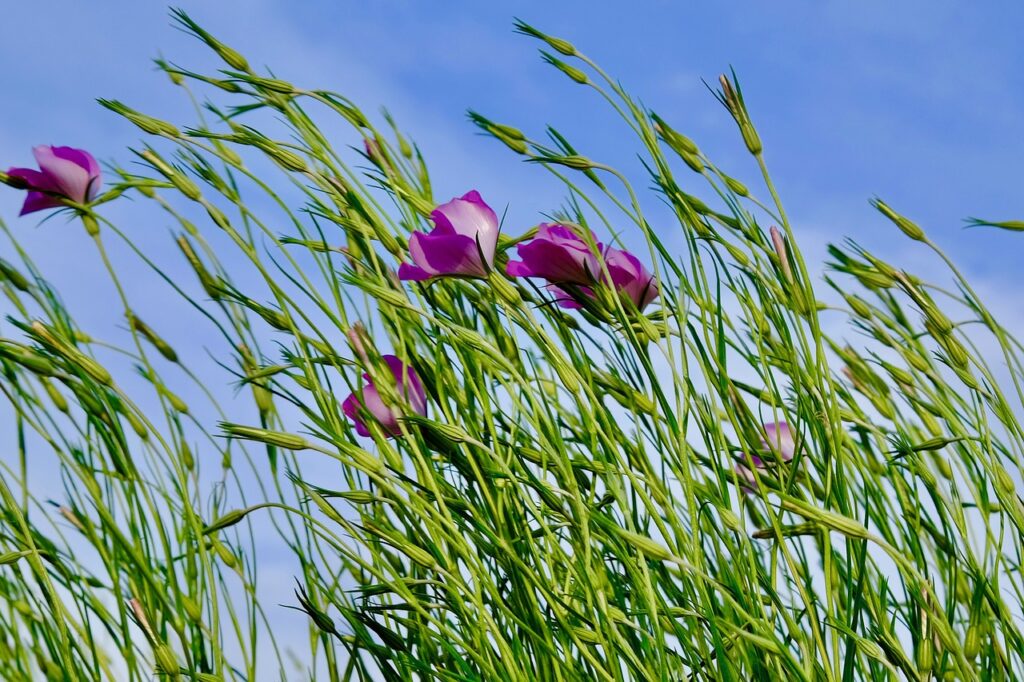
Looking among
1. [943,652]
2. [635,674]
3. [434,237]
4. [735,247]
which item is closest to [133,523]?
[434,237]

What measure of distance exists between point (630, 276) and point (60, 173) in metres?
0.79

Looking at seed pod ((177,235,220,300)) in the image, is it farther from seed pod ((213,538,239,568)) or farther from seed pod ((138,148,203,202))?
seed pod ((213,538,239,568))

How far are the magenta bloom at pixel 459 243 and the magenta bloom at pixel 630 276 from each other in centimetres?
14

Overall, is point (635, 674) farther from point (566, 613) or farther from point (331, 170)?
point (331, 170)

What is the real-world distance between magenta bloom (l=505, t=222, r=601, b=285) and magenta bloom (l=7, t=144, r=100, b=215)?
65 centimetres

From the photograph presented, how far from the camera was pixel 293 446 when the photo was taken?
110 centimetres

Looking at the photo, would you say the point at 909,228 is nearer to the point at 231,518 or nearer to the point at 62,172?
the point at 231,518

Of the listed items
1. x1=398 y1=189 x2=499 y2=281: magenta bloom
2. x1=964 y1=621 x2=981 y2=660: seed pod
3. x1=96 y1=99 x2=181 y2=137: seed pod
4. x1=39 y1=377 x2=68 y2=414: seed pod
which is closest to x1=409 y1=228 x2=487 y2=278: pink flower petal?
x1=398 y1=189 x2=499 y2=281: magenta bloom

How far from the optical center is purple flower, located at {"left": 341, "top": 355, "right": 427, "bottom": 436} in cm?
132

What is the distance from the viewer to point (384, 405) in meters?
1.32

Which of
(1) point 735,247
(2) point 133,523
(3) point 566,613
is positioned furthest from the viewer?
(2) point 133,523

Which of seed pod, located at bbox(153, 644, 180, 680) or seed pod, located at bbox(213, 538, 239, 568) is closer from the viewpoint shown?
seed pod, located at bbox(153, 644, 180, 680)

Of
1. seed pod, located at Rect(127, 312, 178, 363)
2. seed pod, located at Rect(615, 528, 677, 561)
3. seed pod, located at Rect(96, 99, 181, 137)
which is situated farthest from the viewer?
seed pod, located at Rect(127, 312, 178, 363)

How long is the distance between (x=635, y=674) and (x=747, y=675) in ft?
0.53
